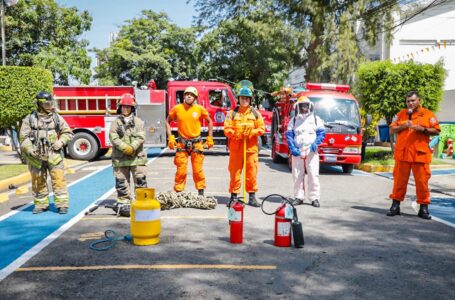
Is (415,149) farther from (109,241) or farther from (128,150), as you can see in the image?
(109,241)

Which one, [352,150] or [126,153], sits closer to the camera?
[126,153]

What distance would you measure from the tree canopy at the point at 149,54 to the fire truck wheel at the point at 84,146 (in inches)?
963

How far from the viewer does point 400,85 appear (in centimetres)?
1515

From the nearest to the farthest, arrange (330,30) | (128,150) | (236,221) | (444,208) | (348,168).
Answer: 1. (236,221)
2. (128,150)
3. (444,208)
4. (348,168)
5. (330,30)

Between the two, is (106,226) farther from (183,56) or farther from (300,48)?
(183,56)

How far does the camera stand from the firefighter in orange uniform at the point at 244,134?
7.84 meters

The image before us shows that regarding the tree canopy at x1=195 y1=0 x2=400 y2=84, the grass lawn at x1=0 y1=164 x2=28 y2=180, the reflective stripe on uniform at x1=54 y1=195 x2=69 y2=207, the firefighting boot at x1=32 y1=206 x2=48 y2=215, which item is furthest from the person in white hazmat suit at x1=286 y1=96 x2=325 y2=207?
the tree canopy at x1=195 y1=0 x2=400 y2=84

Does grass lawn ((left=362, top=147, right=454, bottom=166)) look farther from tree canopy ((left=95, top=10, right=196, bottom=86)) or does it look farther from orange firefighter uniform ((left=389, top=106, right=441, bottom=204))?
tree canopy ((left=95, top=10, right=196, bottom=86))

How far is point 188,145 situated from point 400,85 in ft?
30.8

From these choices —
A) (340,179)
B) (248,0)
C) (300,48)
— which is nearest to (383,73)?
(340,179)

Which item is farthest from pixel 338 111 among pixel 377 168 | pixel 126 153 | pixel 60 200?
pixel 60 200

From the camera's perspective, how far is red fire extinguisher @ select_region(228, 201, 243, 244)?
5.59 metres

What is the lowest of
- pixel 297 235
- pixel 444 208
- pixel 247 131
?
pixel 444 208

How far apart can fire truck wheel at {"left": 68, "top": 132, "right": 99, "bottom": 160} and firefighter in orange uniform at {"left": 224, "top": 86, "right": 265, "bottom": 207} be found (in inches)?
397
